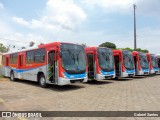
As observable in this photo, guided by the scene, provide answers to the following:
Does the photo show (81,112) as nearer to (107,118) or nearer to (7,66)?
(107,118)

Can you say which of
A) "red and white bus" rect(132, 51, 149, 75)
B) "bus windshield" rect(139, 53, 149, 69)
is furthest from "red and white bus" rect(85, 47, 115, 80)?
"bus windshield" rect(139, 53, 149, 69)

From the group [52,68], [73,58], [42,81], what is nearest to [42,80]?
[42,81]

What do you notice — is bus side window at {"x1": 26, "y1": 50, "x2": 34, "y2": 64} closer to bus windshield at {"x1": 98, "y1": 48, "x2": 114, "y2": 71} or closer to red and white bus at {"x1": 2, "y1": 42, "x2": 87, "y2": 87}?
red and white bus at {"x1": 2, "y1": 42, "x2": 87, "y2": 87}

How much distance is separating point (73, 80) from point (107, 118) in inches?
235

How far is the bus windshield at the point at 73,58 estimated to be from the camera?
11.9m

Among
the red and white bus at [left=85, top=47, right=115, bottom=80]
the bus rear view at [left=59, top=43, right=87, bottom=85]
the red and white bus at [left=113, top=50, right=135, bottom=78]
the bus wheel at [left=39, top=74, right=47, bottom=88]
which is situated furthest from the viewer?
the red and white bus at [left=113, top=50, right=135, bottom=78]

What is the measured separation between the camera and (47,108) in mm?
7574

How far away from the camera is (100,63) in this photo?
15039mm

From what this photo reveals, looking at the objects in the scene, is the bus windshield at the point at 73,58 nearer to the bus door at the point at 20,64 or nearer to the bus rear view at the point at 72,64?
the bus rear view at the point at 72,64

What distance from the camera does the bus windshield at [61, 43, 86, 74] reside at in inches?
467

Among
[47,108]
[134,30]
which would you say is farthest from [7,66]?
[134,30]

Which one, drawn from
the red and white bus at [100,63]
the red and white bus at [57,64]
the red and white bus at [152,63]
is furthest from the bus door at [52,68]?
the red and white bus at [152,63]

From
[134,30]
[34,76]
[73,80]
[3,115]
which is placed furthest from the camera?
[134,30]

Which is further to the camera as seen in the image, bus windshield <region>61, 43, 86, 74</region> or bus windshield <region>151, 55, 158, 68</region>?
bus windshield <region>151, 55, 158, 68</region>
